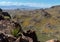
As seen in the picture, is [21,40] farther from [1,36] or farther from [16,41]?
[1,36]

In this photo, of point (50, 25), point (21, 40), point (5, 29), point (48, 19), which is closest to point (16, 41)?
point (21, 40)

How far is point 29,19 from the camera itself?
536 feet

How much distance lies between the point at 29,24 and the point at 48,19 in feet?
44.5

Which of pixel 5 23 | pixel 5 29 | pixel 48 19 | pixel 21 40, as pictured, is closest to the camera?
pixel 21 40

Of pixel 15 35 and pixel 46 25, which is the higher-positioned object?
pixel 15 35

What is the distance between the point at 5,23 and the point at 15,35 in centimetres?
631

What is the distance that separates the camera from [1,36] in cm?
2505

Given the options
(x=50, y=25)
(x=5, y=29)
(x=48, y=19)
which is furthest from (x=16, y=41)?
(x=48, y=19)

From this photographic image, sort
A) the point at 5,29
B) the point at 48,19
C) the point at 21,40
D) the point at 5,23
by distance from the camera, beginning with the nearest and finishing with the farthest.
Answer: the point at 21,40 → the point at 5,29 → the point at 5,23 → the point at 48,19

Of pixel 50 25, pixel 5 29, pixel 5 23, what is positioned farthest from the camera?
pixel 50 25

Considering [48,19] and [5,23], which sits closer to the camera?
[5,23]

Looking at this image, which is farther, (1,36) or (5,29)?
(5,29)

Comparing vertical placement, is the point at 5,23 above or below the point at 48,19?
above

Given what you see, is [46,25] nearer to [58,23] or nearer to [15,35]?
[58,23]
